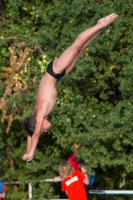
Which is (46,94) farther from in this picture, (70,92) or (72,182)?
(70,92)

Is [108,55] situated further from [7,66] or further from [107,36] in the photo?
[7,66]

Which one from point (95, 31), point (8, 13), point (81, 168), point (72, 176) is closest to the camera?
point (95, 31)

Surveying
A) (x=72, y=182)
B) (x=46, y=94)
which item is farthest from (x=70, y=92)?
(x=46, y=94)

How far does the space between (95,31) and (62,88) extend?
12.2 feet

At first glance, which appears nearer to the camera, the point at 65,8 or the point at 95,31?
the point at 95,31

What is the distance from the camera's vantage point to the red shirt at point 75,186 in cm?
941

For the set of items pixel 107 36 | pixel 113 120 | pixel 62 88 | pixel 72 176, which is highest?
pixel 107 36

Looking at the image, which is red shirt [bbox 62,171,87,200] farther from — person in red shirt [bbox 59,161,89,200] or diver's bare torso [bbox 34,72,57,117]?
diver's bare torso [bbox 34,72,57,117]

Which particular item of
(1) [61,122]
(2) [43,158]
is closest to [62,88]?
(1) [61,122]

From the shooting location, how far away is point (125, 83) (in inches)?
414

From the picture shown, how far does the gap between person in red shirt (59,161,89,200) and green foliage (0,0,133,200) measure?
638 mm

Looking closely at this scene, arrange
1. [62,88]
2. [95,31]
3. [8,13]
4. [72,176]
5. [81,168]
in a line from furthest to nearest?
[8,13]
[62,88]
[81,168]
[72,176]
[95,31]

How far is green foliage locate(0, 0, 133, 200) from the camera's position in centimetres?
1037

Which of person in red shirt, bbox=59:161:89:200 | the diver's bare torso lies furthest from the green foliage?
the diver's bare torso
